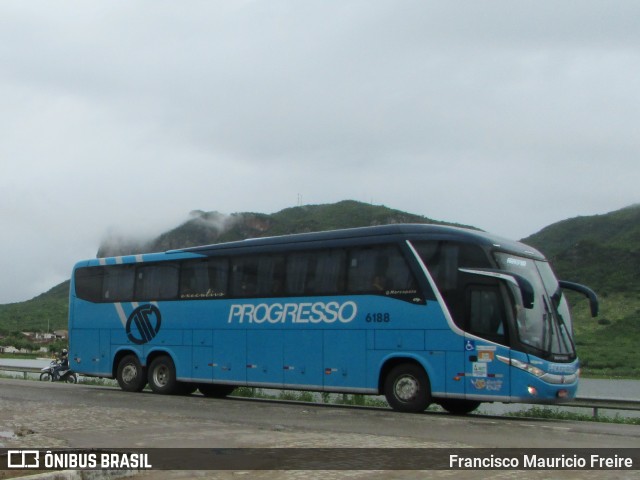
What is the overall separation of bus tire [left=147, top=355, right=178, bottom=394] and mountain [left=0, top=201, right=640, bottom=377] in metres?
26.5

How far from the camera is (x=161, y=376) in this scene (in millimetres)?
23125

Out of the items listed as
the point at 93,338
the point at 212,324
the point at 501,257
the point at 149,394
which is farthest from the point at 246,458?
the point at 93,338

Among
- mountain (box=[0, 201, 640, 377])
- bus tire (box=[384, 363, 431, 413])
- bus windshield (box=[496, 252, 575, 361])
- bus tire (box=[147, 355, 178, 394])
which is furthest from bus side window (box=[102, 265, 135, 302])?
mountain (box=[0, 201, 640, 377])

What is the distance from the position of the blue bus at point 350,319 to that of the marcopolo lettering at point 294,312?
27 millimetres

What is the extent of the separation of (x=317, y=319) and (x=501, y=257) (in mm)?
4526

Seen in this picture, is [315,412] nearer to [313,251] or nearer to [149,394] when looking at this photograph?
[313,251]

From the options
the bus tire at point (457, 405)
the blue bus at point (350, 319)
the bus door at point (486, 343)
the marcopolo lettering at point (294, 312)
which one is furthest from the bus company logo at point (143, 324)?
the bus door at point (486, 343)

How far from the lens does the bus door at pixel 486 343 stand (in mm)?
16219

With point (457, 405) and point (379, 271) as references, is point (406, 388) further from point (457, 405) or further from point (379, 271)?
point (379, 271)

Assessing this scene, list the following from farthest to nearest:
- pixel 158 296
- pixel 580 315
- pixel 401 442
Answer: pixel 580 315 < pixel 158 296 < pixel 401 442

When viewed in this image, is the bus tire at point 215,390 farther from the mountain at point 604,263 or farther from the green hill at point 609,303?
the mountain at point 604,263

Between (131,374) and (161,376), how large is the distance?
1.10 meters

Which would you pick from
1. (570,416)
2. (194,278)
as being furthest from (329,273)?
(570,416)

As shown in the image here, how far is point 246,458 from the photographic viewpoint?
10.1 meters
